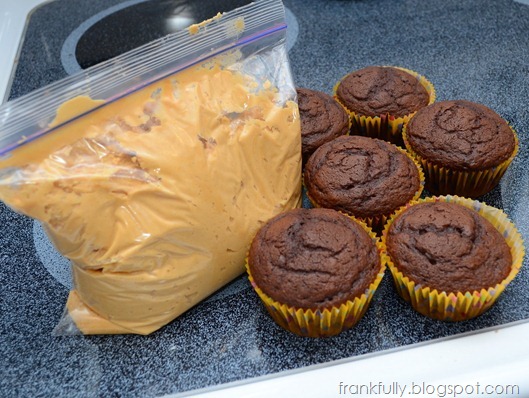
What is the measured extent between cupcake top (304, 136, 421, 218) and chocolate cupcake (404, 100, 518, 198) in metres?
0.06

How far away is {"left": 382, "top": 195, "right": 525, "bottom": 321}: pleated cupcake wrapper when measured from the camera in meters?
0.78

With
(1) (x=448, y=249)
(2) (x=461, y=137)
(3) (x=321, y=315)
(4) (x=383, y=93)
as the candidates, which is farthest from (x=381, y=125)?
(3) (x=321, y=315)

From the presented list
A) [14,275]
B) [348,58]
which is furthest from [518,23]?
[14,275]

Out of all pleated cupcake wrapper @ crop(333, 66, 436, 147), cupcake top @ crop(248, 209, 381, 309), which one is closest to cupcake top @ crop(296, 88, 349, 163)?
pleated cupcake wrapper @ crop(333, 66, 436, 147)

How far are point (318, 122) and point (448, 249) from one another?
0.36 metres

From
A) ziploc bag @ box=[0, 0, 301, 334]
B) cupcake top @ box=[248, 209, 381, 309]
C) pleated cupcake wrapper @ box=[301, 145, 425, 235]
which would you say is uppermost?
ziploc bag @ box=[0, 0, 301, 334]

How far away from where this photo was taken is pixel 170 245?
779 millimetres

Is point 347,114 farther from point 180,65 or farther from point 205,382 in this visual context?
point 205,382

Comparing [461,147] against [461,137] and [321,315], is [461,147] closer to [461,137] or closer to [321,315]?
[461,137]

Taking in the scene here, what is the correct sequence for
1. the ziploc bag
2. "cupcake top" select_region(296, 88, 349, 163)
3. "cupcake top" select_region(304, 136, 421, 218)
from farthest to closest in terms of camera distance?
"cupcake top" select_region(296, 88, 349, 163)
"cupcake top" select_region(304, 136, 421, 218)
the ziploc bag

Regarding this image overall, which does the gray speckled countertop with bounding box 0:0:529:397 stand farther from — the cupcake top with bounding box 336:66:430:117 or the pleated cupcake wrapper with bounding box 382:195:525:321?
the cupcake top with bounding box 336:66:430:117

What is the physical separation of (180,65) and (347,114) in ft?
1.29

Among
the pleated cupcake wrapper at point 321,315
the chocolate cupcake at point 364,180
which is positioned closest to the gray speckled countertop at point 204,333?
the pleated cupcake wrapper at point 321,315

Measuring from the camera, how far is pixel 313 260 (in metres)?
0.79
